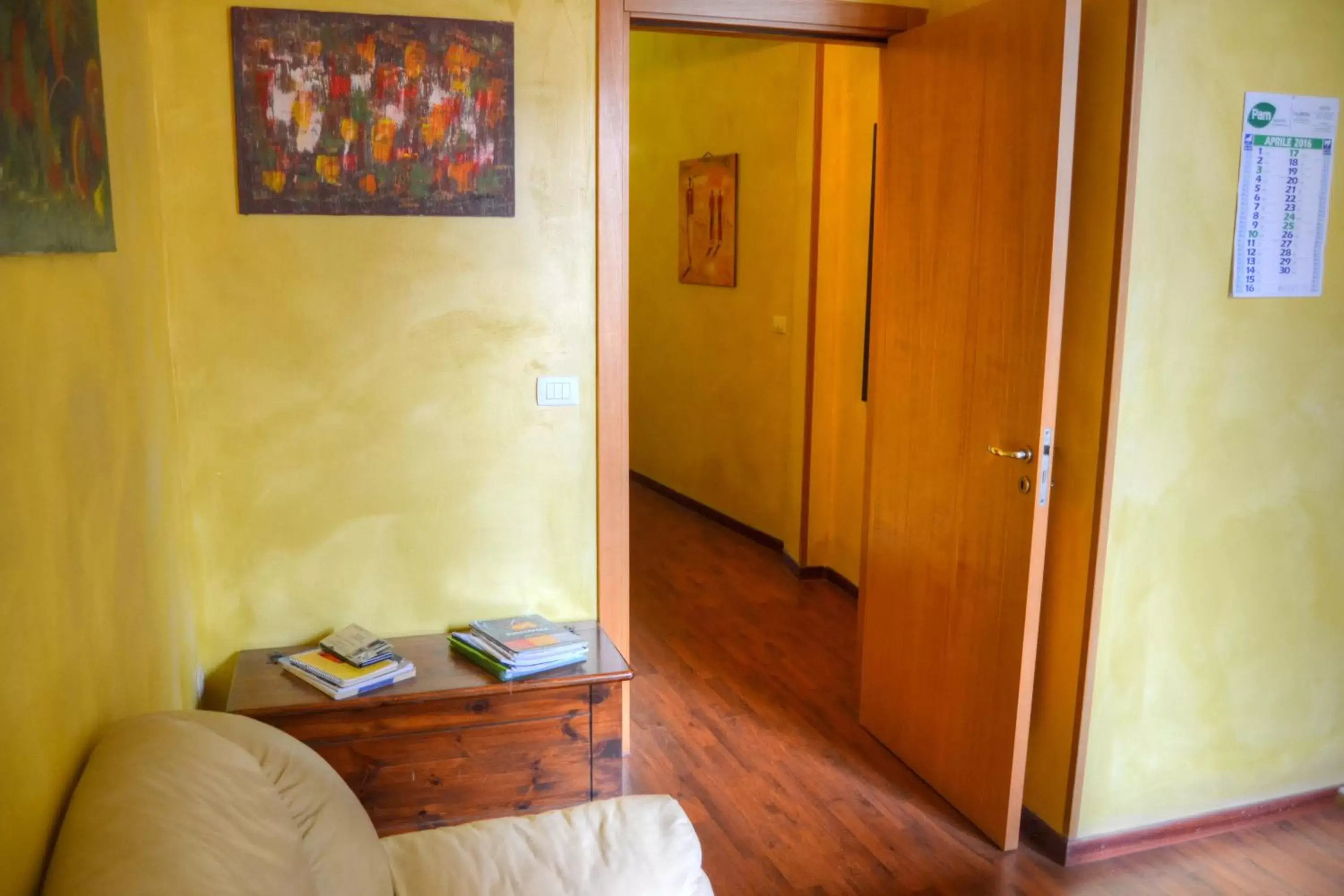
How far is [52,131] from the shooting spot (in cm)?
138

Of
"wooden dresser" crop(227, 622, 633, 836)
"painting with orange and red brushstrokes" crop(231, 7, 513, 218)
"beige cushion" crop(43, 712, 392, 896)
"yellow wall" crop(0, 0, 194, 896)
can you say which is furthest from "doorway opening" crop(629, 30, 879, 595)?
"beige cushion" crop(43, 712, 392, 896)

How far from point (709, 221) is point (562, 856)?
14.2 feet

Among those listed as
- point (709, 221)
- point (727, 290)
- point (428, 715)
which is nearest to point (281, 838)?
point (428, 715)

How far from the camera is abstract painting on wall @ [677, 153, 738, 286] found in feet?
17.7

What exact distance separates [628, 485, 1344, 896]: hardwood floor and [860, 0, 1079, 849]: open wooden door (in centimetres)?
13

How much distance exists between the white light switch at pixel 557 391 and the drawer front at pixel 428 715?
2.53ft

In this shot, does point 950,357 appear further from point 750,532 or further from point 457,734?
point 750,532

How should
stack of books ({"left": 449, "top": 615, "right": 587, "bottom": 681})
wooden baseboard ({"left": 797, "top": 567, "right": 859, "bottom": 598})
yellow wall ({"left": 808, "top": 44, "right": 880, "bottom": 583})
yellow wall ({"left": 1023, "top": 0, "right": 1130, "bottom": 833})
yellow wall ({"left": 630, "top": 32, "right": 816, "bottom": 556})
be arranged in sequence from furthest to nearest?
yellow wall ({"left": 630, "top": 32, "right": 816, "bottom": 556}) → wooden baseboard ({"left": 797, "top": 567, "right": 859, "bottom": 598}) → yellow wall ({"left": 808, "top": 44, "right": 880, "bottom": 583}) → stack of books ({"left": 449, "top": 615, "right": 587, "bottom": 681}) → yellow wall ({"left": 1023, "top": 0, "right": 1130, "bottom": 833})

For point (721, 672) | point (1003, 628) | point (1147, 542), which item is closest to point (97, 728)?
point (1003, 628)

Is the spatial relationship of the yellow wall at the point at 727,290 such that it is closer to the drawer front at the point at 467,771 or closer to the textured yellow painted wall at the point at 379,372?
the textured yellow painted wall at the point at 379,372

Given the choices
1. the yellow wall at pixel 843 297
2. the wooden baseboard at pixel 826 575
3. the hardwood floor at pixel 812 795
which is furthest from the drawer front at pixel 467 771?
the wooden baseboard at pixel 826 575

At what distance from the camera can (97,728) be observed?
1471mm

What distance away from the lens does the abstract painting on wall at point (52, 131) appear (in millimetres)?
1194

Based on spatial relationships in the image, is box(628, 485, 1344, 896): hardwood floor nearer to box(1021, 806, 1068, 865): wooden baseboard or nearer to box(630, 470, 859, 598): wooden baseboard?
box(1021, 806, 1068, 865): wooden baseboard
